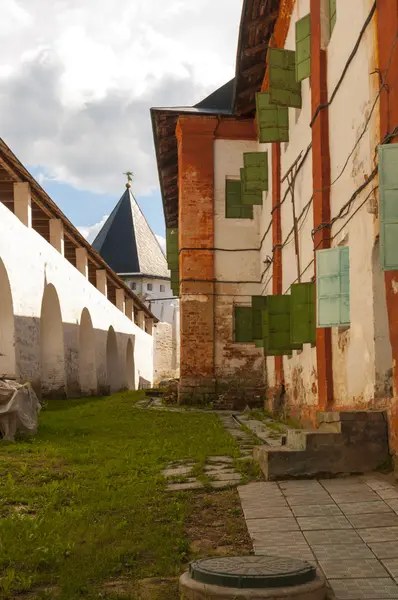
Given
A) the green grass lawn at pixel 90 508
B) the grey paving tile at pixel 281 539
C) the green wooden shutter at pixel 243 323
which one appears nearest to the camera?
the green grass lawn at pixel 90 508

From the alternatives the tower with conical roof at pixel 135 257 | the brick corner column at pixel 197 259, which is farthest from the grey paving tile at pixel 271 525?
the tower with conical roof at pixel 135 257

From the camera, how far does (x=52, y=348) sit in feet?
62.6

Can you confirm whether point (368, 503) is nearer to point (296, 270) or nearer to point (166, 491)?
point (166, 491)

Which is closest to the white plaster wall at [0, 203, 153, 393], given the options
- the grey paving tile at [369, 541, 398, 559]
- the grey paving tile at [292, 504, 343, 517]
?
the grey paving tile at [292, 504, 343, 517]

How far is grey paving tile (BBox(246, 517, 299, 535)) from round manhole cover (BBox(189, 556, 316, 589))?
106 cm

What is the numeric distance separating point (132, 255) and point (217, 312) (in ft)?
101

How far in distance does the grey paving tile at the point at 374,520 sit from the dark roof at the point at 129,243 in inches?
1728

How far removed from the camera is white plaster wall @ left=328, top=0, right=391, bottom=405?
7.43m

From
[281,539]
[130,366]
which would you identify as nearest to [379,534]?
[281,539]

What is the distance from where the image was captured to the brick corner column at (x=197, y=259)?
61.4ft

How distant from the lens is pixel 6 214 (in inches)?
541

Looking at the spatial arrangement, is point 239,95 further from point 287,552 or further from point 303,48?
point 287,552

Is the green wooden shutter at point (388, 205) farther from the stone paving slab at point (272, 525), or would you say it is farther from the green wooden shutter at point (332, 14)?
the green wooden shutter at point (332, 14)

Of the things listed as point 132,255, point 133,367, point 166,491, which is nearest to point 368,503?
point 166,491
